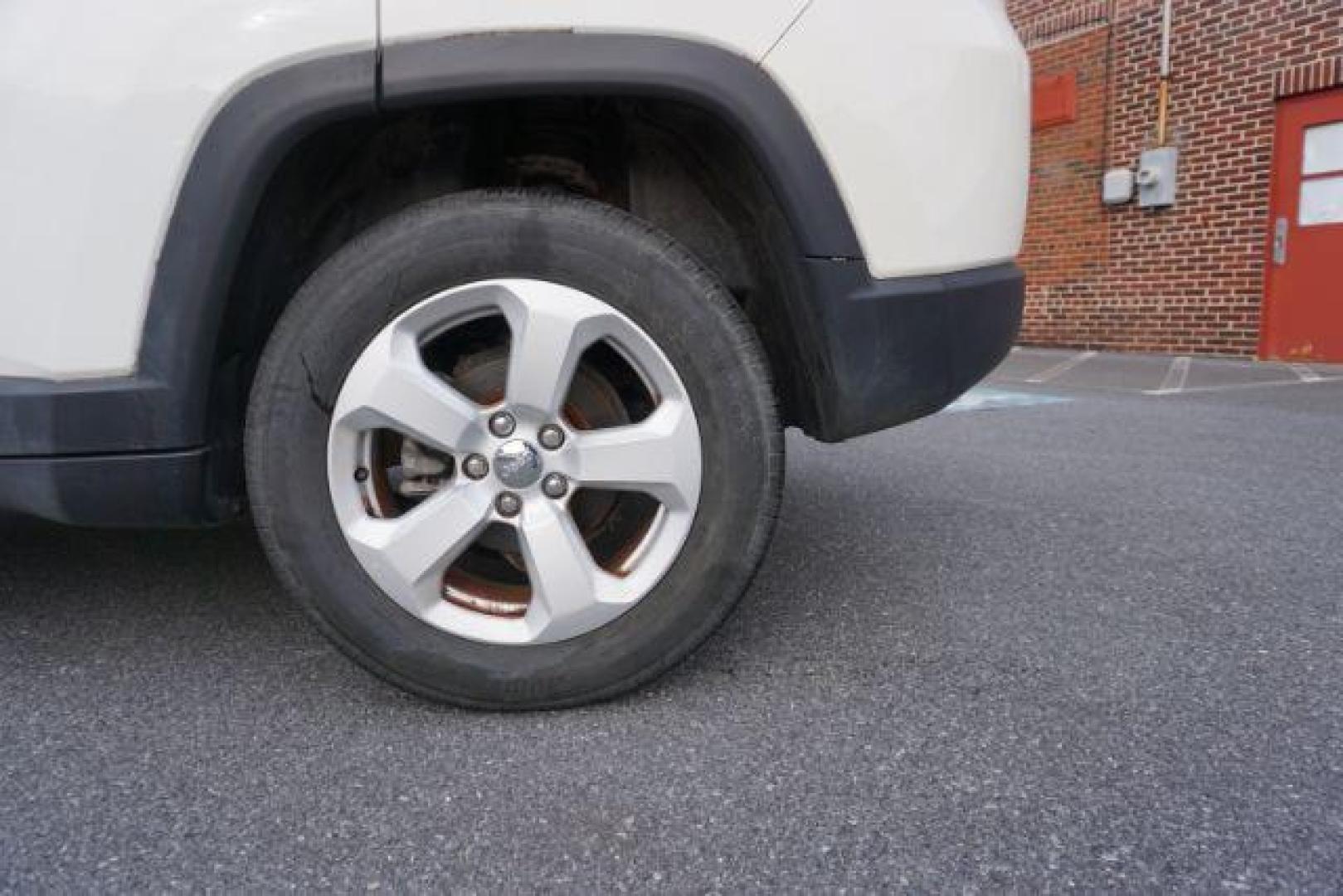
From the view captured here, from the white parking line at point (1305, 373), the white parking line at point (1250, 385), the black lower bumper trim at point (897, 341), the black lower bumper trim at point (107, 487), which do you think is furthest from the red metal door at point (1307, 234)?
the black lower bumper trim at point (107, 487)

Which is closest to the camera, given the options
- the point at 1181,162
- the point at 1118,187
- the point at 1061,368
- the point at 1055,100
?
the point at 1061,368

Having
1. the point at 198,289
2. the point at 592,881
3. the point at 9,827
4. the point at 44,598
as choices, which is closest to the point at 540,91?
the point at 198,289

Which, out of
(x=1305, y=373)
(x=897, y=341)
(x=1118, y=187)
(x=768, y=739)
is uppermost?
(x=1118, y=187)

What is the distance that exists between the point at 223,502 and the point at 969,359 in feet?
4.49

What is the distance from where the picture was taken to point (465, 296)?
1.50 meters

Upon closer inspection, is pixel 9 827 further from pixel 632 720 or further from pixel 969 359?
pixel 969 359

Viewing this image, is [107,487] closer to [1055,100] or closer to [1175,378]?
[1175,378]

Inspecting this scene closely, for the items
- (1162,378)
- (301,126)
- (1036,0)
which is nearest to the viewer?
(301,126)

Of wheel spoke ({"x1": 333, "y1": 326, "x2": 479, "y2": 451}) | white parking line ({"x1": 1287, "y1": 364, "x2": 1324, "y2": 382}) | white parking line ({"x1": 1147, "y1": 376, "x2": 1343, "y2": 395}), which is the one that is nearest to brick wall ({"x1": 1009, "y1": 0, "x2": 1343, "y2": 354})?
white parking line ({"x1": 1287, "y1": 364, "x2": 1324, "y2": 382})

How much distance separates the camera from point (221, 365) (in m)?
1.58

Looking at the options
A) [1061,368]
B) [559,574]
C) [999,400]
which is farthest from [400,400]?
[1061,368]

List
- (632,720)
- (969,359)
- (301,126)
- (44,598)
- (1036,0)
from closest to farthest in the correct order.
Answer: (301,126) → (632,720) → (969,359) → (44,598) → (1036,0)

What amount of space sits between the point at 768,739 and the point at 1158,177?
27.0 feet

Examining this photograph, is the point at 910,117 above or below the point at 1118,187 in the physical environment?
below
